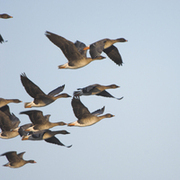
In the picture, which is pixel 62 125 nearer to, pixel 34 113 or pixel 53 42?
pixel 34 113

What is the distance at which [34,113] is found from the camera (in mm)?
35062

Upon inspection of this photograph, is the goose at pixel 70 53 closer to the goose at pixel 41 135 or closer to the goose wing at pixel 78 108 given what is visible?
the goose wing at pixel 78 108

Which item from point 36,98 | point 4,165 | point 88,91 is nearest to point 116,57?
point 88,91

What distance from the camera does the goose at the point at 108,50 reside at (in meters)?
32.7

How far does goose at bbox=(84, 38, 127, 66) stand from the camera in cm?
3269

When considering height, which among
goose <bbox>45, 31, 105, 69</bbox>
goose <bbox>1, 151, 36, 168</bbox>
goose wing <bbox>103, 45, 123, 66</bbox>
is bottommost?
goose <bbox>1, 151, 36, 168</bbox>

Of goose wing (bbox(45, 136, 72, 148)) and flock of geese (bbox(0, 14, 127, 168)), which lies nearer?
flock of geese (bbox(0, 14, 127, 168))

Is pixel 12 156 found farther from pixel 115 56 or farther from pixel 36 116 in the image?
pixel 115 56

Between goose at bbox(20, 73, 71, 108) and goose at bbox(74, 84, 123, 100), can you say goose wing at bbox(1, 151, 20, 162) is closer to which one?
goose at bbox(20, 73, 71, 108)

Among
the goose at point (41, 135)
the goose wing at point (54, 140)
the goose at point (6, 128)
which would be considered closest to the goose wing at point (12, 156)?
the goose at point (6, 128)

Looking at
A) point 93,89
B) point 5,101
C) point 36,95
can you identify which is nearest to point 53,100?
point 36,95

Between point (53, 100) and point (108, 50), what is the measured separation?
22.9ft

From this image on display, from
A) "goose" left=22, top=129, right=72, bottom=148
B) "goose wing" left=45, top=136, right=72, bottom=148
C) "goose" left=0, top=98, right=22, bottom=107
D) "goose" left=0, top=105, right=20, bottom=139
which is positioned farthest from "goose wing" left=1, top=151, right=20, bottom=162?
"goose" left=0, top=98, right=22, bottom=107

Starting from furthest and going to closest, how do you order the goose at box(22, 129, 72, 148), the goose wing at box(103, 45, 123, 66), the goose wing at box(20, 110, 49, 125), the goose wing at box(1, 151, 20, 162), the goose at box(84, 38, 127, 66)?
the goose wing at box(103, 45, 123, 66), the goose wing at box(1, 151, 20, 162), the goose at box(22, 129, 72, 148), the goose wing at box(20, 110, 49, 125), the goose at box(84, 38, 127, 66)
